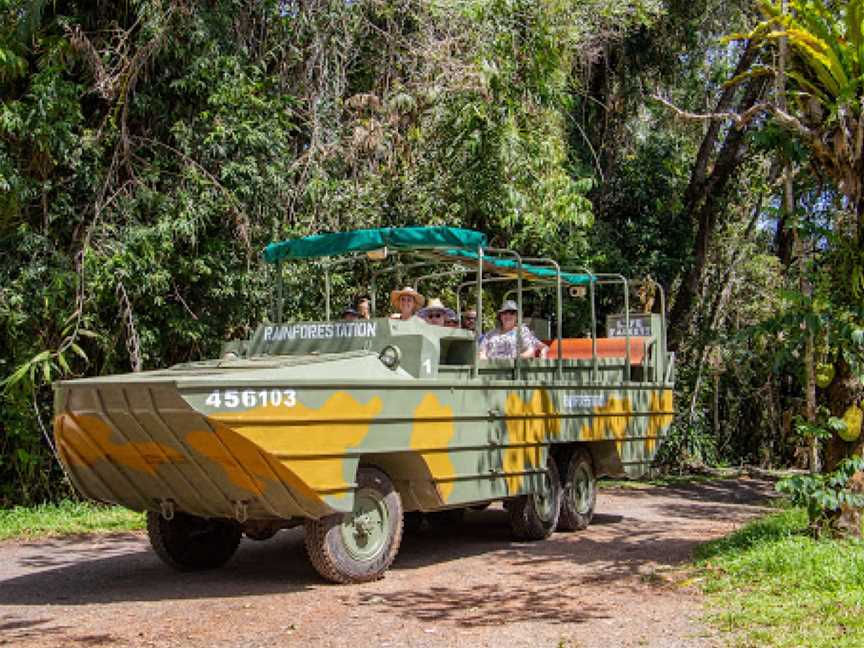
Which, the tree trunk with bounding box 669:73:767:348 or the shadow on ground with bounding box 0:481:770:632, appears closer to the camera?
the shadow on ground with bounding box 0:481:770:632

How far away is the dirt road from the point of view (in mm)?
5660

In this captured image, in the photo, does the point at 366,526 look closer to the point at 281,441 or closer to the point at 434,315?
the point at 281,441

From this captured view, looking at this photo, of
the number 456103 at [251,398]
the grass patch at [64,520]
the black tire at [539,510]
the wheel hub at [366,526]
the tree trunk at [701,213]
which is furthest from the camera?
the tree trunk at [701,213]

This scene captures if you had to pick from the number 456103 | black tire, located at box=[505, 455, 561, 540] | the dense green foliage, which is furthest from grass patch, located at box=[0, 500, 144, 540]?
the number 456103

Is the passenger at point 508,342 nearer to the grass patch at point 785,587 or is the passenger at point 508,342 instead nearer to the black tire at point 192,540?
the grass patch at point 785,587

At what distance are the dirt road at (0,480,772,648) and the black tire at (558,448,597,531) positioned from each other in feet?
0.73

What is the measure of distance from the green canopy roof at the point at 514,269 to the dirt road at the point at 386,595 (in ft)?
7.43

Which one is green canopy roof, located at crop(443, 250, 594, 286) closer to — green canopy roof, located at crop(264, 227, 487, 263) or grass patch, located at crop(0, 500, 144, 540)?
green canopy roof, located at crop(264, 227, 487, 263)

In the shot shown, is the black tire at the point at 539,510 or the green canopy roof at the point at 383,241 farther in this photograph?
the black tire at the point at 539,510

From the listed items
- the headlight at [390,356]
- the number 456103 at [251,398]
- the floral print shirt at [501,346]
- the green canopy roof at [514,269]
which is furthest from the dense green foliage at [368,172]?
the number 456103 at [251,398]

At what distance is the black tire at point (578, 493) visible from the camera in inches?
372

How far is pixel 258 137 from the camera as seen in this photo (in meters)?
11.5

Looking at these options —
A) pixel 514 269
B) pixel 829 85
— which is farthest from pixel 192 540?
pixel 829 85

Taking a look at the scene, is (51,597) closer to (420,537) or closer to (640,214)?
(420,537)
